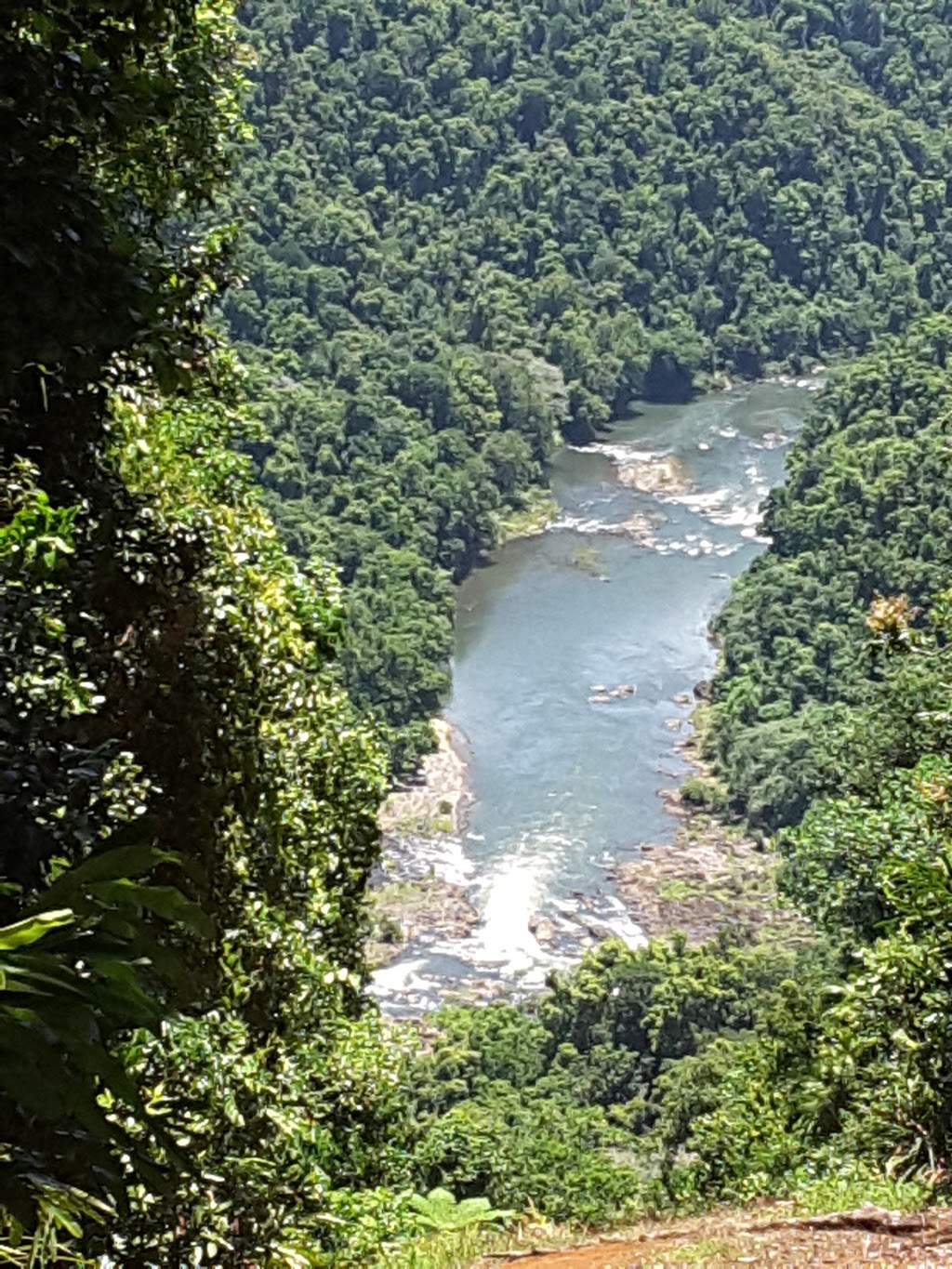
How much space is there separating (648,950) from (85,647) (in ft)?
91.8

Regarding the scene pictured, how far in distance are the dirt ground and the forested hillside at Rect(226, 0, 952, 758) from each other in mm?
52670

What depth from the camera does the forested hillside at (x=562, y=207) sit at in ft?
214

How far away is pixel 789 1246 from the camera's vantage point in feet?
16.9

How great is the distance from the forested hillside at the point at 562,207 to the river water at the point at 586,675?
4.53 meters

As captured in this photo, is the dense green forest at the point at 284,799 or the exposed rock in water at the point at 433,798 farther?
the exposed rock in water at the point at 433,798

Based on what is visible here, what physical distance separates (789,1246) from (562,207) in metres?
76.5

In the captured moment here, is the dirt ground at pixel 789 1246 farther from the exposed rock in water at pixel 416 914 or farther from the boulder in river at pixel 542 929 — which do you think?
the boulder in river at pixel 542 929

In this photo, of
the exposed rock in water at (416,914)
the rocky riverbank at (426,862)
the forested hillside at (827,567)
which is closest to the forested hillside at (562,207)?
the forested hillside at (827,567)

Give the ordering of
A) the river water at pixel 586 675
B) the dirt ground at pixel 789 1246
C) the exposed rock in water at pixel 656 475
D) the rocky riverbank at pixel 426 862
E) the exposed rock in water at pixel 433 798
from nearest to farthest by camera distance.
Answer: the dirt ground at pixel 789 1246 < the rocky riverbank at pixel 426 862 < the river water at pixel 586 675 < the exposed rock in water at pixel 433 798 < the exposed rock in water at pixel 656 475

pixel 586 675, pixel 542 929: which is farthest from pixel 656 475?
pixel 542 929

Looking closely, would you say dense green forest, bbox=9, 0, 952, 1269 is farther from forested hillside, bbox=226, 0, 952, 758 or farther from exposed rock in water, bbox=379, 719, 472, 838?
forested hillside, bbox=226, 0, 952, 758

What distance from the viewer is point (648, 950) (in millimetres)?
31875

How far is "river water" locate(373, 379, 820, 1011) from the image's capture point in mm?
34562

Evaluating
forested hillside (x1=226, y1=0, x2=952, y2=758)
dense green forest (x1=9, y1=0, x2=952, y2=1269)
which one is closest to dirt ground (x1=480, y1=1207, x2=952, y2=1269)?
dense green forest (x1=9, y1=0, x2=952, y2=1269)
